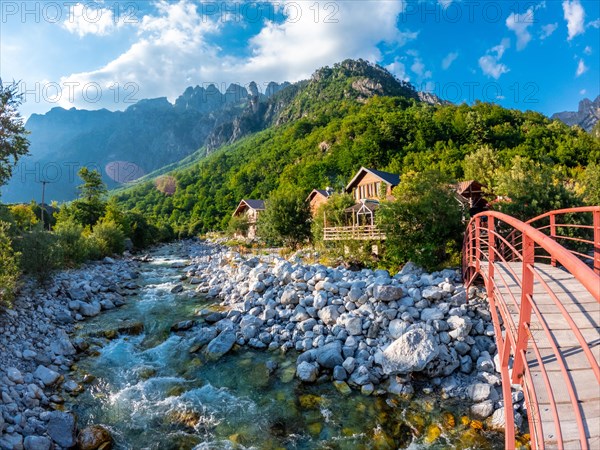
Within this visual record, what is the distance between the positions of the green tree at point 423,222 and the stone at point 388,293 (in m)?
3.98

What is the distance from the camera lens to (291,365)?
853 cm

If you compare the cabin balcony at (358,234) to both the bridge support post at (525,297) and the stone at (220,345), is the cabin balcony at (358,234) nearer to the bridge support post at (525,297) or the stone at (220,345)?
the stone at (220,345)

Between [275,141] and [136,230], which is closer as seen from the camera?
[136,230]

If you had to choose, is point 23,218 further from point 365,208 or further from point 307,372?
point 307,372

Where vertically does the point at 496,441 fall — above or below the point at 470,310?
below

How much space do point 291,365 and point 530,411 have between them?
6.06 meters

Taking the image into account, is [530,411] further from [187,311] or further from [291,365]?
[187,311]

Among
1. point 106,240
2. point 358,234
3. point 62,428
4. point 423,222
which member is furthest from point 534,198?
point 106,240

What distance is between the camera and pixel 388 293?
32.8 feet

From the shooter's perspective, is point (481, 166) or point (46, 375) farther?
point (481, 166)

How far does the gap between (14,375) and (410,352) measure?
335 inches

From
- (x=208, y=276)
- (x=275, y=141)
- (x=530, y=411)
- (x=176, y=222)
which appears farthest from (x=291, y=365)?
(x=275, y=141)

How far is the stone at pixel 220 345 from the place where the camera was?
9.26 metres

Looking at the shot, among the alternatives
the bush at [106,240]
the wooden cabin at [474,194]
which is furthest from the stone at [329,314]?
the wooden cabin at [474,194]
